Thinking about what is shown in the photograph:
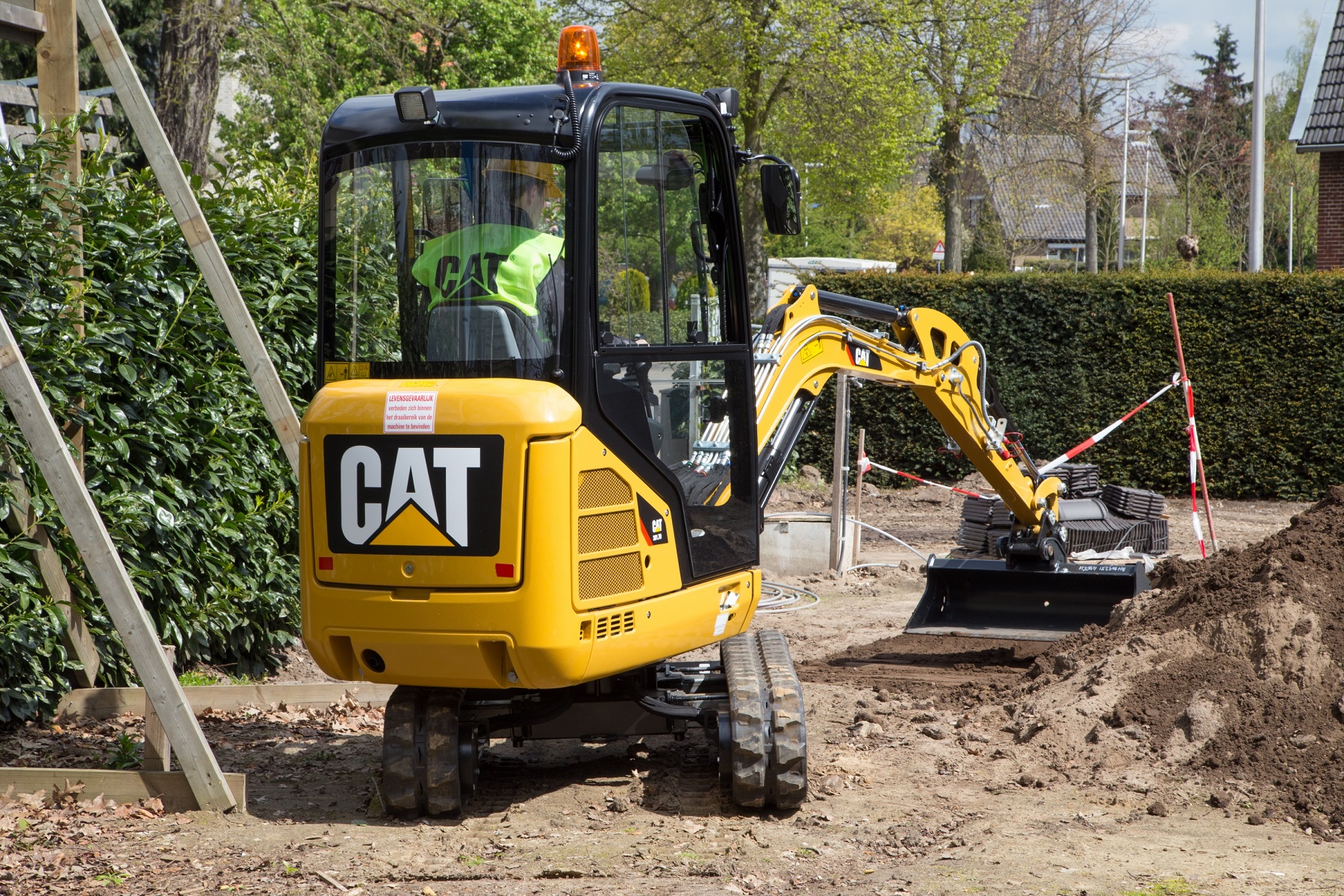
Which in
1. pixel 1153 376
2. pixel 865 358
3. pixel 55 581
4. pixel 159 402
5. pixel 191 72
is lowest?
pixel 55 581

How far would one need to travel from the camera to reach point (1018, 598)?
7.61 m

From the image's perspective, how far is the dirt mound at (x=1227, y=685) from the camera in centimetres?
525

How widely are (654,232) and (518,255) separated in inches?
22.8

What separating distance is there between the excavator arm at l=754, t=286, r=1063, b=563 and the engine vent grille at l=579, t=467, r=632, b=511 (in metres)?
1.26

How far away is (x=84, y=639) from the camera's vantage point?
5793mm

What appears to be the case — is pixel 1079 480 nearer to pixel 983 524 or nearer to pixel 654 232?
pixel 983 524

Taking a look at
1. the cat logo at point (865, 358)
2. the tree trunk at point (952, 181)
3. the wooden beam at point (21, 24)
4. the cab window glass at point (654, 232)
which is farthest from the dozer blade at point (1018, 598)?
the tree trunk at point (952, 181)

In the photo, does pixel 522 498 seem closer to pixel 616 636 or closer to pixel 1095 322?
pixel 616 636

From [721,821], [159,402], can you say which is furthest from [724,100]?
[159,402]

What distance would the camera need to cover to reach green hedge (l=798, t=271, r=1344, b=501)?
14.1m

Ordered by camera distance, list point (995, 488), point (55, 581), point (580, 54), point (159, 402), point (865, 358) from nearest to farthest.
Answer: point (580, 54)
point (55, 581)
point (159, 402)
point (865, 358)
point (995, 488)

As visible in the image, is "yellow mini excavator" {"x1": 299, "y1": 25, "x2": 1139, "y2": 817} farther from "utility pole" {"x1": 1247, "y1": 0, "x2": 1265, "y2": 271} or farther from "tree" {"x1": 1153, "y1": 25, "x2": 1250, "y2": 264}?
"tree" {"x1": 1153, "y1": 25, "x2": 1250, "y2": 264}

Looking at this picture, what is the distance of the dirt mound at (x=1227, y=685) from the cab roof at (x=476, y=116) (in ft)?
11.8

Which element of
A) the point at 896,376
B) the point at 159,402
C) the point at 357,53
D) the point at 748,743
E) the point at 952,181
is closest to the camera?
the point at 748,743
